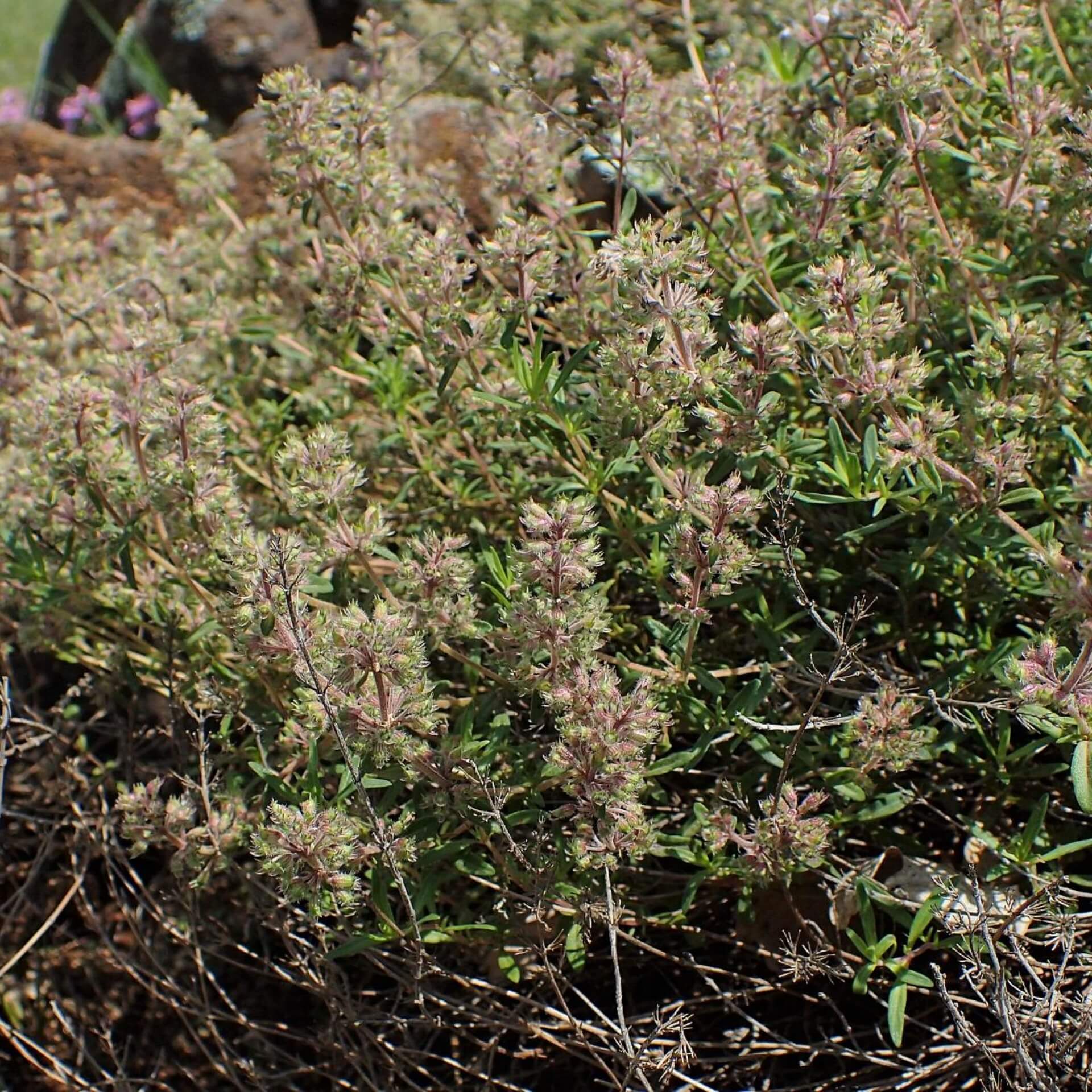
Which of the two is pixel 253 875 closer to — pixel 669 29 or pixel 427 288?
pixel 427 288

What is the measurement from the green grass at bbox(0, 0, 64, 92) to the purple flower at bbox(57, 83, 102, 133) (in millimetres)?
3684

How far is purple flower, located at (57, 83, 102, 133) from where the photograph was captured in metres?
7.41

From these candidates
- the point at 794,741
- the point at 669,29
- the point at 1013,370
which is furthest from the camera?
the point at 669,29

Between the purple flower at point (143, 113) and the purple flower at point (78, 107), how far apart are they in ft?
0.69

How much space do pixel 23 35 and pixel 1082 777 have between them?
14.0 m

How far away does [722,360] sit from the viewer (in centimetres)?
262

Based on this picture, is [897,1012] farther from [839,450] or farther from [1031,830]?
[839,450]

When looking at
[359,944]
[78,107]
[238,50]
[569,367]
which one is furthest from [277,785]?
[78,107]

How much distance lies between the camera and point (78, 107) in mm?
7734

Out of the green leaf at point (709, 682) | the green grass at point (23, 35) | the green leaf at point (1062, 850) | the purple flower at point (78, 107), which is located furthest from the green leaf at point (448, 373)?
the green grass at point (23, 35)

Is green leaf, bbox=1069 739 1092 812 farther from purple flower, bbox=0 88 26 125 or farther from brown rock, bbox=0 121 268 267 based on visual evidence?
purple flower, bbox=0 88 26 125

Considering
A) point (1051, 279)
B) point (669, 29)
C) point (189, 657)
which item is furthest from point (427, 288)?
point (669, 29)

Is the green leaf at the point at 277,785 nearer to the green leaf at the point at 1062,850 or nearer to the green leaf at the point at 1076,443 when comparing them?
the green leaf at the point at 1062,850

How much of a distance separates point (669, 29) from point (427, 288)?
4.30 meters
